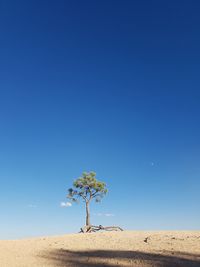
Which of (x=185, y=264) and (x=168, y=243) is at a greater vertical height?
(x=168, y=243)

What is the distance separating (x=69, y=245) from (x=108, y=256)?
4.57 m

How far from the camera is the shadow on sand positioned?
14.0 metres

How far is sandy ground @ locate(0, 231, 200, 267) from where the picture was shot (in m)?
14.2

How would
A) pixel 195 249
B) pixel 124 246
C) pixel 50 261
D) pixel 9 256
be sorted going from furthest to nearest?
pixel 124 246 → pixel 195 249 → pixel 9 256 → pixel 50 261

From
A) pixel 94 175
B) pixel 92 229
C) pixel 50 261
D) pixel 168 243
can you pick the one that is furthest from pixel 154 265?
pixel 94 175

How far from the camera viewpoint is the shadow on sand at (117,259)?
14.0 meters

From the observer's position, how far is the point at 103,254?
16.1m

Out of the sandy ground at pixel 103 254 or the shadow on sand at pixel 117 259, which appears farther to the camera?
the sandy ground at pixel 103 254

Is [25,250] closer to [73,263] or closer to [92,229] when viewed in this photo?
[73,263]

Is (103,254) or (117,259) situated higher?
(103,254)

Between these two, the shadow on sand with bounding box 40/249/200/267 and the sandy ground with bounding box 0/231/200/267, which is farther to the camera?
the sandy ground with bounding box 0/231/200/267

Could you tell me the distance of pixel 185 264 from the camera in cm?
1384

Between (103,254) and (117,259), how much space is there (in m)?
1.42

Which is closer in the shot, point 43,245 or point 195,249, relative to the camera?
point 195,249
